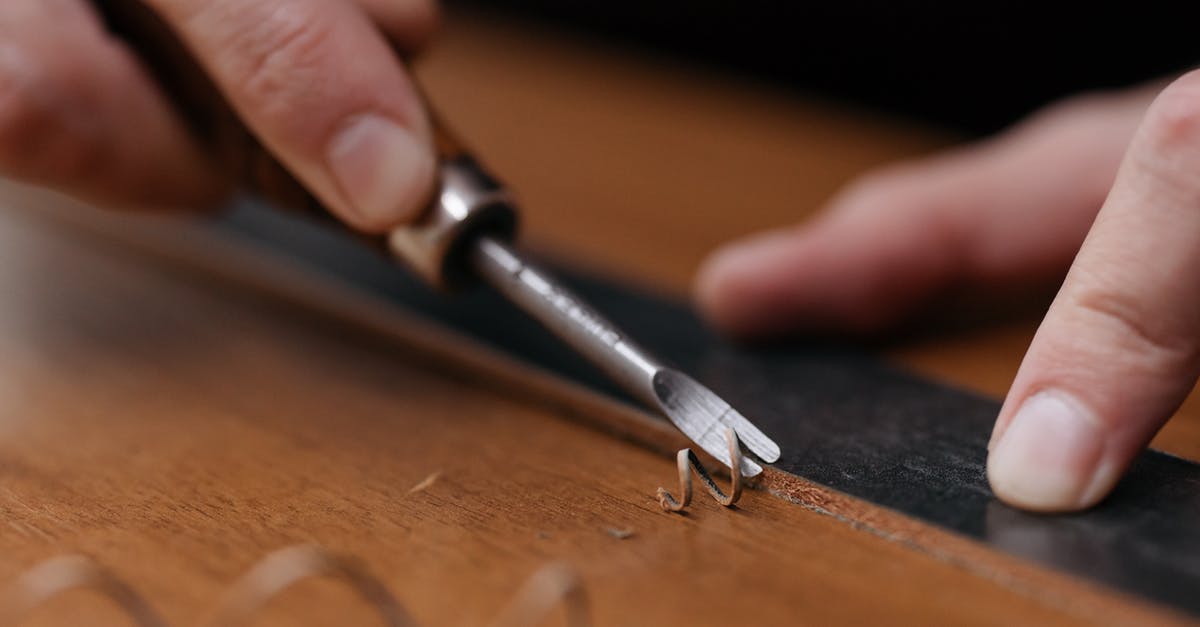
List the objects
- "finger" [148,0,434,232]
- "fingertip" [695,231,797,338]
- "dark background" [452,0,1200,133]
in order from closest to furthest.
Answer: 1. "finger" [148,0,434,232]
2. "fingertip" [695,231,797,338]
3. "dark background" [452,0,1200,133]

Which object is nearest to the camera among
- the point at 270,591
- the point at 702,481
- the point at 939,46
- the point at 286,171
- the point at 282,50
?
the point at 270,591

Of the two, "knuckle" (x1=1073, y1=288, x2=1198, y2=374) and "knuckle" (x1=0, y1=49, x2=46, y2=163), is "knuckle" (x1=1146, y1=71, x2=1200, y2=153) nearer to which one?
"knuckle" (x1=1073, y1=288, x2=1198, y2=374)

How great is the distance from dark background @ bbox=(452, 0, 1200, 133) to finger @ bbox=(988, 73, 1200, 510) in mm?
1182

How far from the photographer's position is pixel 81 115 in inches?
27.3

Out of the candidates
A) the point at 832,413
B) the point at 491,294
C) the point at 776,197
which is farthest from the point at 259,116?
the point at 776,197

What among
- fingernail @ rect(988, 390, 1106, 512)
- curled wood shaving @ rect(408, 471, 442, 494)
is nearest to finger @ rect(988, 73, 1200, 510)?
fingernail @ rect(988, 390, 1106, 512)

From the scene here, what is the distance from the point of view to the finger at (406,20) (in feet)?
2.23

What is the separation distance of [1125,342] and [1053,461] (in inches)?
2.6

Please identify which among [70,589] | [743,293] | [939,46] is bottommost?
[70,589]

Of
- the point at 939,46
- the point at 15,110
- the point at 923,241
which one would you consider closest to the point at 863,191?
the point at 923,241

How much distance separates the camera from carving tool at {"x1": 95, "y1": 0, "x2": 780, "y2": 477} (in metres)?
0.54

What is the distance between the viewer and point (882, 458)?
20.6 inches

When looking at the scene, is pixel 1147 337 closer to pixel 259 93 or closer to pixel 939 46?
pixel 259 93

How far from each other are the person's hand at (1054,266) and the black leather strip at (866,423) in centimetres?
2
